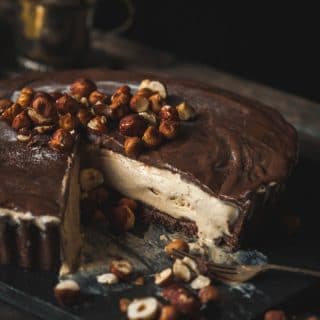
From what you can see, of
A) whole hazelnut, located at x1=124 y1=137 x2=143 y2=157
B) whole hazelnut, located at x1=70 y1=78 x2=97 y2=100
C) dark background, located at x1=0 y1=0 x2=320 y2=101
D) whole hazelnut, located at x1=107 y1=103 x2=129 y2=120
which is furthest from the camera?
dark background, located at x1=0 y1=0 x2=320 y2=101

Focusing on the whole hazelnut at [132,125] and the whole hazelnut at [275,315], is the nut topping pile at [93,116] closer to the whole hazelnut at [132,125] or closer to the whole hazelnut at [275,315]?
the whole hazelnut at [132,125]

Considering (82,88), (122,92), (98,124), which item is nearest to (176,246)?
Answer: (98,124)

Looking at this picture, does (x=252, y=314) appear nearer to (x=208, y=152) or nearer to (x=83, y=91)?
(x=208, y=152)

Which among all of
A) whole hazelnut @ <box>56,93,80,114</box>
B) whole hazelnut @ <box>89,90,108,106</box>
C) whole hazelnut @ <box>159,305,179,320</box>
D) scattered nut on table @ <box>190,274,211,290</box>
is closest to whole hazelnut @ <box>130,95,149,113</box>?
whole hazelnut @ <box>89,90,108,106</box>

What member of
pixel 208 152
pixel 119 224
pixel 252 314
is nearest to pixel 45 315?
pixel 119 224

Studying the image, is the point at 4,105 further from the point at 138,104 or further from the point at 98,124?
the point at 138,104

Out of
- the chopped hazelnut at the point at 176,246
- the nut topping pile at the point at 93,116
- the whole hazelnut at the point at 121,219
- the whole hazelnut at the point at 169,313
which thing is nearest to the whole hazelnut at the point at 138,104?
the nut topping pile at the point at 93,116

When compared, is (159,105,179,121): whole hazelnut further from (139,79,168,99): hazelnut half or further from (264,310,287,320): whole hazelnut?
(264,310,287,320): whole hazelnut
